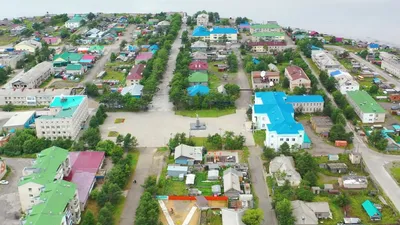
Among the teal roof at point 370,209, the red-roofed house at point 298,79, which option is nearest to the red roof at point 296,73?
the red-roofed house at point 298,79

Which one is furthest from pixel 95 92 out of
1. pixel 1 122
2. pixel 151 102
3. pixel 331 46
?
pixel 331 46

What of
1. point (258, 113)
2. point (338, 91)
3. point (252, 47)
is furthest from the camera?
point (252, 47)

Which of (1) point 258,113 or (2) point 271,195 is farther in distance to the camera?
(1) point 258,113

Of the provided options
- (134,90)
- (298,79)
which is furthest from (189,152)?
(298,79)

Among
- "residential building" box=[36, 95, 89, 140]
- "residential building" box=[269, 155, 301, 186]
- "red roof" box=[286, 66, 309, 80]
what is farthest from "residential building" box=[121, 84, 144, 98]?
"residential building" box=[269, 155, 301, 186]

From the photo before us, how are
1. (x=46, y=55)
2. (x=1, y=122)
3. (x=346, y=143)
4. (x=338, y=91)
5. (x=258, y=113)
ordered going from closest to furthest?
(x=346, y=143) < (x=258, y=113) < (x=1, y=122) < (x=338, y=91) < (x=46, y=55)

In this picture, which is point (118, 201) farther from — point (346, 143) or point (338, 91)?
point (338, 91)

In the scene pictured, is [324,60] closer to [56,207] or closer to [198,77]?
[198,77]
